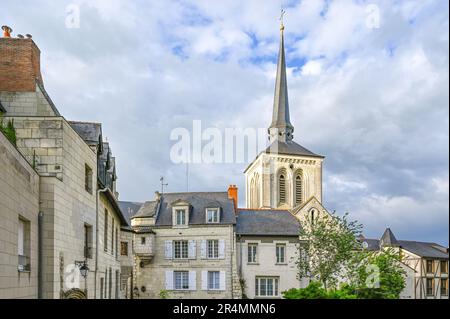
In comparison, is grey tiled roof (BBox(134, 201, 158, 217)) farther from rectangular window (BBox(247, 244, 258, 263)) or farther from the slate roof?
the slate roof

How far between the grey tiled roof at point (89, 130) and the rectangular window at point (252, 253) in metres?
17.7

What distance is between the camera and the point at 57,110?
15.3 m

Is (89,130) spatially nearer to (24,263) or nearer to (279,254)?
(24,263)

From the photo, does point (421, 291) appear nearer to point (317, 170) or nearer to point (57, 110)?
point (317, 170)

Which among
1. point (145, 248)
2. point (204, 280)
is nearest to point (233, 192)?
point (204, 280)

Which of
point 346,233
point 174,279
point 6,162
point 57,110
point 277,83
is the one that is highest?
point 277,83

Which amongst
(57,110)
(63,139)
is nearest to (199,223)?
(57,110)

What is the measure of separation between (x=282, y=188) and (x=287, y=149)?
4.61 meters

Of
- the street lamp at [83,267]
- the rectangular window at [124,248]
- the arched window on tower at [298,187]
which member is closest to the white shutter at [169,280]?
the rectangular window at [124,248]

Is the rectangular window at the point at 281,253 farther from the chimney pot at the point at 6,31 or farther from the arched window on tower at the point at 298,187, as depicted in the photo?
the chimney pot at the point at 6,31

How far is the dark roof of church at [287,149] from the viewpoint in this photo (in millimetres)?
53344

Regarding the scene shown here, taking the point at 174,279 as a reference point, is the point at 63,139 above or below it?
above

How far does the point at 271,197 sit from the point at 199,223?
67.7ft

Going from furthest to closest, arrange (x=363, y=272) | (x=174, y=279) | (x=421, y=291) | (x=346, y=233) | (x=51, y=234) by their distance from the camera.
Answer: (x=421, y=291)
(x=174, y=279)
(x=346, y=233)
(x=363, y=272)
(x=51, y=234)
